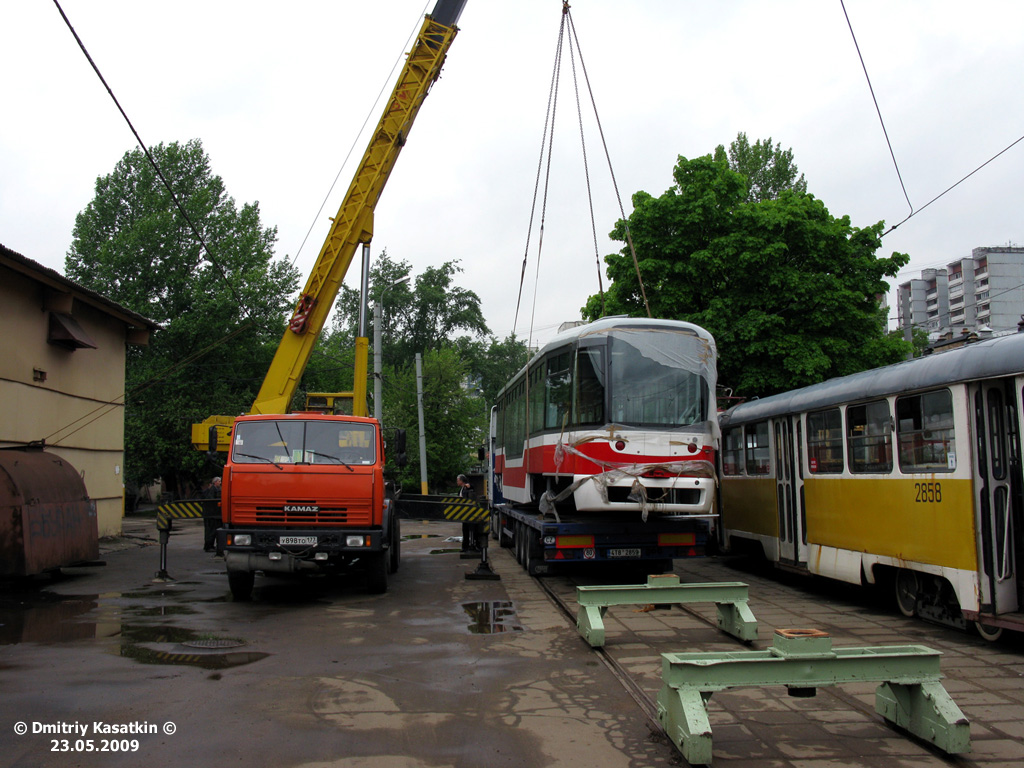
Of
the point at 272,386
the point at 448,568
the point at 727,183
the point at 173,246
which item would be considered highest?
the point at 173,246

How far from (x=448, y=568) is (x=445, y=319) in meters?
44.3

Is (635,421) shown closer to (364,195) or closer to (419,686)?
(419,686)

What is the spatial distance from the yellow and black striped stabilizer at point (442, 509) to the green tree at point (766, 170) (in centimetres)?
2186

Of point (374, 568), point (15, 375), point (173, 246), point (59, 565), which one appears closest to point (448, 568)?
point (374, 568)

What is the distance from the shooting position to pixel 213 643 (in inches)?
320

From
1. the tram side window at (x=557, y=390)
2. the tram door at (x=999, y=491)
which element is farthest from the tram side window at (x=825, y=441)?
the tram side window at (x=557, y=390)

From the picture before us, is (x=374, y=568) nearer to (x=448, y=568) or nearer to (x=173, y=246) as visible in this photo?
(x=448, y=568)

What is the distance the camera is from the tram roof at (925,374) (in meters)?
7.39

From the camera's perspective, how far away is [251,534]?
10391 mm

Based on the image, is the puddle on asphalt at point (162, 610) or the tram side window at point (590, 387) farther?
the tram side window at point (590, 387)

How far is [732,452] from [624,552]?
3.90m

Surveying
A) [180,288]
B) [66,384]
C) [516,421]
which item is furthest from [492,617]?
[180,288]

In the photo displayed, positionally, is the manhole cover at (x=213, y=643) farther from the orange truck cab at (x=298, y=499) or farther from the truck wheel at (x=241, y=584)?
the truck wheel at (x=241, y=584)

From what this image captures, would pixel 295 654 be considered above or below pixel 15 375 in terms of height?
below
